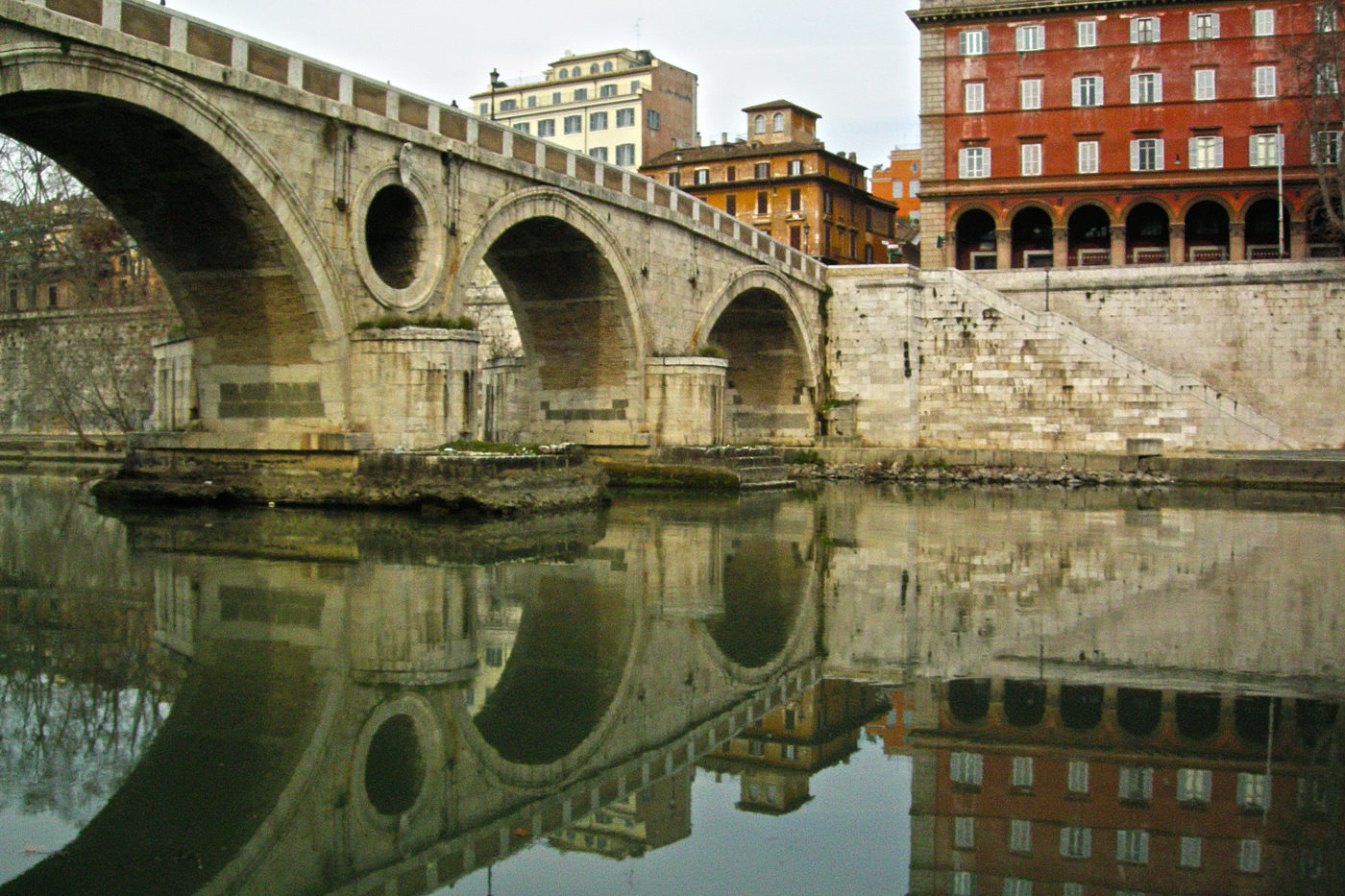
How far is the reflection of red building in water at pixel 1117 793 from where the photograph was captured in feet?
15.5

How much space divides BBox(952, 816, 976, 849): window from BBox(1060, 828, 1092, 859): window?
0.35m

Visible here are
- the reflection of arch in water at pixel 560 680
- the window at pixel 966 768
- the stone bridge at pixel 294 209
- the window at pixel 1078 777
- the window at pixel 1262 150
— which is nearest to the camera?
the window at pixel 1078 777

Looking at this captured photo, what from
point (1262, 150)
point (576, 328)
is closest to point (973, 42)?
point (1262, 150)

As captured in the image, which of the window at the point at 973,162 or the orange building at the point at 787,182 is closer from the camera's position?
the window at the point at 973,162

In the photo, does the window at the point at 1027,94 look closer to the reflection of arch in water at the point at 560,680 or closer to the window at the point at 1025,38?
the window at the point at 1025,38

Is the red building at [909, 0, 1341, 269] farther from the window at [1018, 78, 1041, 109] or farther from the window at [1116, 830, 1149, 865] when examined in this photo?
the window at [1116, 830, 1149, 865]

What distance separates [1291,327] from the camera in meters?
31.0

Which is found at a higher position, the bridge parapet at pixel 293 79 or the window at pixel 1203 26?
the window at pixel 1203 26

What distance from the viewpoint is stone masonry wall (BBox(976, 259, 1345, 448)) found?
3058cm

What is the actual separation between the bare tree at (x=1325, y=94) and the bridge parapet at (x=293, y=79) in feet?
60.1

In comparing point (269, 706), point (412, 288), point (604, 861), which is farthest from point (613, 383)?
point (604, 861)

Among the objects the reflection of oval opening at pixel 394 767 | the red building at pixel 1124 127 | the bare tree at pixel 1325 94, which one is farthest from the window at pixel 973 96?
the reflection of oval opening at pixel 394 767

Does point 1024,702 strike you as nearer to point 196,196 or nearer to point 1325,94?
point 196,196

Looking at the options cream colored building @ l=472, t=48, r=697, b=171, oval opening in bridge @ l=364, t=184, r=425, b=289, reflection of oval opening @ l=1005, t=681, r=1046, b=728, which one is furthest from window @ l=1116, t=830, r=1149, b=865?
cream colored building @ l=472, t=48, r=697, b=171
